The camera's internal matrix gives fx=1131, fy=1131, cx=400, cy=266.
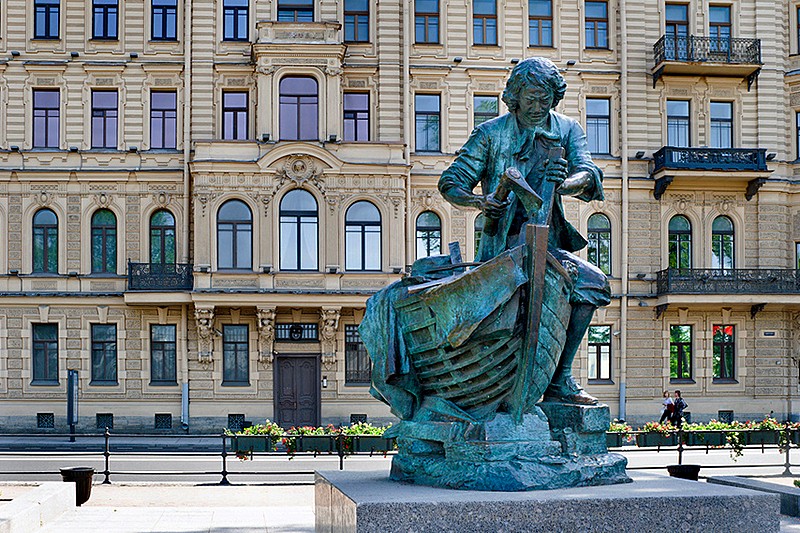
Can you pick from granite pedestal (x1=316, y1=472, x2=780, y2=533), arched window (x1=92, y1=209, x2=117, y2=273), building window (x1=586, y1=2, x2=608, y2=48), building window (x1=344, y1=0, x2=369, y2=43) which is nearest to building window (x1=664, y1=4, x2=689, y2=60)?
building window (x1=586, y1=2, x2=608, y2=48)

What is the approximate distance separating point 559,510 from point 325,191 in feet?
95.1

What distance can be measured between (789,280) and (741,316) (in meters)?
2.01

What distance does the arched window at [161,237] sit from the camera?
3731 cm

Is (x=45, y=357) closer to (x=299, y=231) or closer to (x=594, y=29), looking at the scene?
(x=299, y=231)

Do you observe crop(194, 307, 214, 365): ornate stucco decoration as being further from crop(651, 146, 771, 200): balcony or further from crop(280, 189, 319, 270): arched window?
crop(651, 146, 771, 200): balcony

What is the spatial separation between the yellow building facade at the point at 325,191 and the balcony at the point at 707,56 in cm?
10

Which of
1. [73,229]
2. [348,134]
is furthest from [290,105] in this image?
[73,229]

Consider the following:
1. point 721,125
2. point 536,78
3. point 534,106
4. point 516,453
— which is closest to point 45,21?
point 721,125

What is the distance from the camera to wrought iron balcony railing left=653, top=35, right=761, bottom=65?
38406mm

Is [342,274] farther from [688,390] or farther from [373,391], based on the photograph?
[373,391]

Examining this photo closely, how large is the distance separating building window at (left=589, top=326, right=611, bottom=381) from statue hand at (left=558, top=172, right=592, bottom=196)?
2979 centimetres

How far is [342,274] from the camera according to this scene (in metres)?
35.7

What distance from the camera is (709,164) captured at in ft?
125

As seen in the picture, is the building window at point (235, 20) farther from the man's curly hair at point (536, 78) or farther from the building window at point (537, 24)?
the man's curly hair at point (536, 78)
